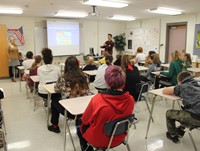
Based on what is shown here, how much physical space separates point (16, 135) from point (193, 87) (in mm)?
2591

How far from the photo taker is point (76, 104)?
229 cm

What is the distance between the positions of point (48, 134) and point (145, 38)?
24.4ft

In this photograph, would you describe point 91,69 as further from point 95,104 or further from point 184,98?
point 95,104

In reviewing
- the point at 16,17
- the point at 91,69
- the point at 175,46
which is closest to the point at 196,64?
the point at 175,46

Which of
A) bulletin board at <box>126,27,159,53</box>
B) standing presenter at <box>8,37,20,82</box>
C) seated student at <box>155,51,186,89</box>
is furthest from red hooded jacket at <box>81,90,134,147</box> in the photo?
bulletin board at <box>126,27,159,53</box>

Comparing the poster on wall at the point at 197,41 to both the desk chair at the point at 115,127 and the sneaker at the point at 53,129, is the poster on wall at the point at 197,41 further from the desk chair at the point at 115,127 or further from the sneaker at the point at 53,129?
the desk chair at the point at 115,127

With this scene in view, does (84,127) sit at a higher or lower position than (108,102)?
lower

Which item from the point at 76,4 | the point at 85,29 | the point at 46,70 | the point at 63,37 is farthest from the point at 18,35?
the point at 46,70

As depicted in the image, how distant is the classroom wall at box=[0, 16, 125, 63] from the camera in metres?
7.89

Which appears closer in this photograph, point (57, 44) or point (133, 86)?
point (133, 86)

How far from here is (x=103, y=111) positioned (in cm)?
166

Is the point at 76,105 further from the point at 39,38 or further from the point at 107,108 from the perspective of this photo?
the point at 39,38

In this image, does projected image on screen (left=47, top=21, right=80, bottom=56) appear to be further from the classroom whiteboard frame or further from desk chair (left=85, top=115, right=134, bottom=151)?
desk chair (left=85, top=115, right=134, bottom=151)

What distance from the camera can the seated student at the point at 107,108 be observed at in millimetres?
1675
